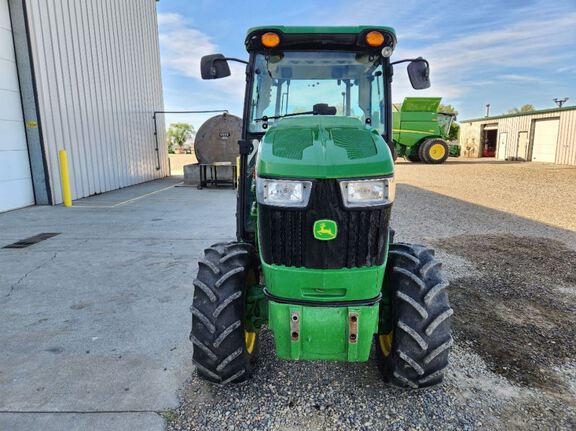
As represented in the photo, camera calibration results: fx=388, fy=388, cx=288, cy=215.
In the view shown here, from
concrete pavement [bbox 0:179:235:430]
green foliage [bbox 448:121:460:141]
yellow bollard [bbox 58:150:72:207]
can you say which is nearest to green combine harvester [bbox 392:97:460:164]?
green foliage [bbox 448:121:460:141]

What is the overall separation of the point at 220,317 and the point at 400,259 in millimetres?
1159

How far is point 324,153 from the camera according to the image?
2031 mm

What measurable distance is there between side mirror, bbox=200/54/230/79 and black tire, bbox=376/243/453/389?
1.97 metres

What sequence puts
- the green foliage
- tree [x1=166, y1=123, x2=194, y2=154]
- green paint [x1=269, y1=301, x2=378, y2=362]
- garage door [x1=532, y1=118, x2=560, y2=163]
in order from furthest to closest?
1. tree [x1=166, y1=123, x2=194, y2=154]
2. the green foliage
3. garage door [x1=532, y1=118, x2=560, y2=163]
4. green paint [x1=269, y1=301, x2=378, y2=362]

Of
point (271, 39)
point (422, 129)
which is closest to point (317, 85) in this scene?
point (271, 39)

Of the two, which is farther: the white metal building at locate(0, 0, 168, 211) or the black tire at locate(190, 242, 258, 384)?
the white metal building at locate(0, 0, 168, 211)

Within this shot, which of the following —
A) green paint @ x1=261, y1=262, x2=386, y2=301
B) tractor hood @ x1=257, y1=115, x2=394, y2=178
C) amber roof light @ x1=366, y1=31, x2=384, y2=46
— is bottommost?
green paint @ x1=261, y1=262, x2=386, y2=301

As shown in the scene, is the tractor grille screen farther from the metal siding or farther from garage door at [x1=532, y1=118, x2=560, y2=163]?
garage door at [x1=532, y1=118, x2=560, y2=163]

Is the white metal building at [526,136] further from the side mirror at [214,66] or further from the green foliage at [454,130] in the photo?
A: the side mirror at [214,66]

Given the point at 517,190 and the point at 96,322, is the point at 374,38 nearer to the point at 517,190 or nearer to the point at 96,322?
the point at 96,322

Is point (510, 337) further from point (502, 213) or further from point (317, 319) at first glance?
point (502, 213)

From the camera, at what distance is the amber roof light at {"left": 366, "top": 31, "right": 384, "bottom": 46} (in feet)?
9.15

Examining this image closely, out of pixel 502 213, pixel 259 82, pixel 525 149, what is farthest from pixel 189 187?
pixel 525 149

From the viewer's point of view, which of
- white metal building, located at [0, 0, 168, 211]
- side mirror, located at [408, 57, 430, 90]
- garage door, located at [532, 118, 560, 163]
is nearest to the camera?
side mirror, located at [408, 57, 430, 90]
